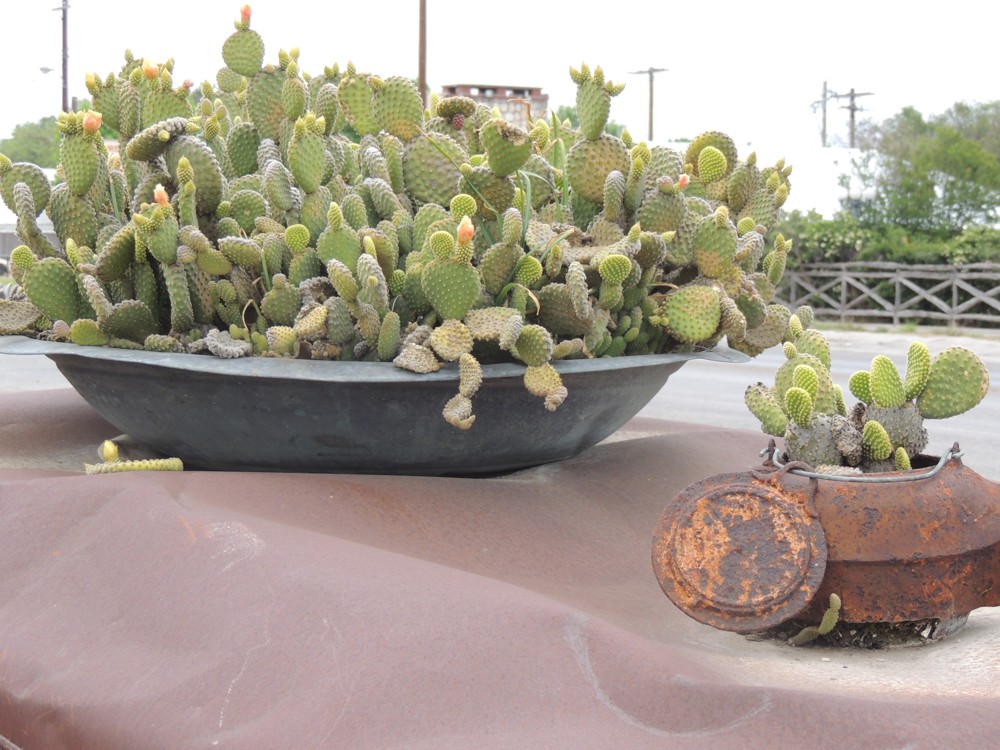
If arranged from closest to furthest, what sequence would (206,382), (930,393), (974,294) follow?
1. (930,393)
2. (206,382)
3. (974,294)

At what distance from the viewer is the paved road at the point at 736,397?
6.09m

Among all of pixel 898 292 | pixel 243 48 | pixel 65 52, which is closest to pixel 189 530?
pixel 243 48

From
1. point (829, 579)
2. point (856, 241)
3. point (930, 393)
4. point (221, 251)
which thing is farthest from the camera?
point (856, 241)

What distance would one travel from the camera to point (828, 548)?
1.76 meters

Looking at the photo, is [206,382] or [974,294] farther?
[974,294]

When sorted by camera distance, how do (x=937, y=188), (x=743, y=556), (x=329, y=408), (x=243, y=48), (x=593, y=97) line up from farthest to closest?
(x=937, y=188), (x=243, y=48), (x=593, y=97), (x=329, y=408), (x=743, y=556)

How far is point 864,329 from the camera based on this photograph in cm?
1681

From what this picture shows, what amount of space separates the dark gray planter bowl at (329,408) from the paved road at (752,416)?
865mm

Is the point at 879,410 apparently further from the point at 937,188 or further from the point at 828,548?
the point at 937,188

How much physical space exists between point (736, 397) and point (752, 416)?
0.88 metres

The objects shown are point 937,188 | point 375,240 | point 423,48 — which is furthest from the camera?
point 937,188

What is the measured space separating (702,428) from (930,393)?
53.5 inches

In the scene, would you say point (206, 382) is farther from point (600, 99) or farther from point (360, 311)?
point (600, 99)

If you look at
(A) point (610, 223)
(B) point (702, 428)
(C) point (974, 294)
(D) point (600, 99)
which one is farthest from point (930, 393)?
(C) point (974, 294)
